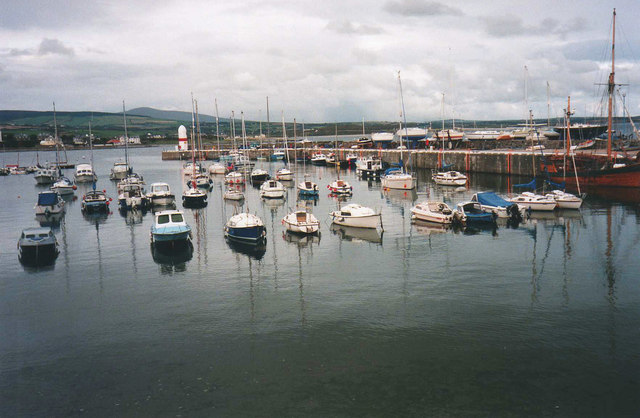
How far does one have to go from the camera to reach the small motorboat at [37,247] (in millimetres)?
43812

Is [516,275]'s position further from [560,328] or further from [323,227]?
[323,227]

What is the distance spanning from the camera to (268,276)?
124ft

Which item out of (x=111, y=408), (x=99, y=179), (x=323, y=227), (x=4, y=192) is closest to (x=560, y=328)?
(x=111, y=408)

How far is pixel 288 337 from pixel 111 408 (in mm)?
9179

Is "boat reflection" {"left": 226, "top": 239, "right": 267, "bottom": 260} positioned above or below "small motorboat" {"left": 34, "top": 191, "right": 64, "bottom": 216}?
below

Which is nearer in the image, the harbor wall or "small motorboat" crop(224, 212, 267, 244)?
"small motorboat" crop(224, 212, 267, 244)

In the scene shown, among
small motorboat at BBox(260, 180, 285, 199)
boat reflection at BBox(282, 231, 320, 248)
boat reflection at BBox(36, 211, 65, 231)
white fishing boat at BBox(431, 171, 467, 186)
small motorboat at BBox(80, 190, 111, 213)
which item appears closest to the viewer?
boat reflection at BBox(282, 231, 320, 248)

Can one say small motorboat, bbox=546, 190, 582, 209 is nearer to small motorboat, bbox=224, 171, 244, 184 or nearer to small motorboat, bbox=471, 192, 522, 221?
small motorboat, bbox=471, 192, 522, 221

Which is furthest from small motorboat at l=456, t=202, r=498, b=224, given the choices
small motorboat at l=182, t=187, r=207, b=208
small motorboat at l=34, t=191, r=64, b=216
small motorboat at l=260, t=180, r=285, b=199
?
small motorboat at l=34, t=191, r=64, b=216

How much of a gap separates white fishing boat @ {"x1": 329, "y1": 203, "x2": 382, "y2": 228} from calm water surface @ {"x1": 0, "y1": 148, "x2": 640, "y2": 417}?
3558mm

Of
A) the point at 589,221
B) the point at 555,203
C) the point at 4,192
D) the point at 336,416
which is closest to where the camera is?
the point at 336,416

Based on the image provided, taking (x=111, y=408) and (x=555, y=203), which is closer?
(x=111, y=408)

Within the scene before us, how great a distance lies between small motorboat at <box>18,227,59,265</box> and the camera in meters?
43.8

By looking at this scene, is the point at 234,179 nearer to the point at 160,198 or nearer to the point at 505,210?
the point at 160,198
